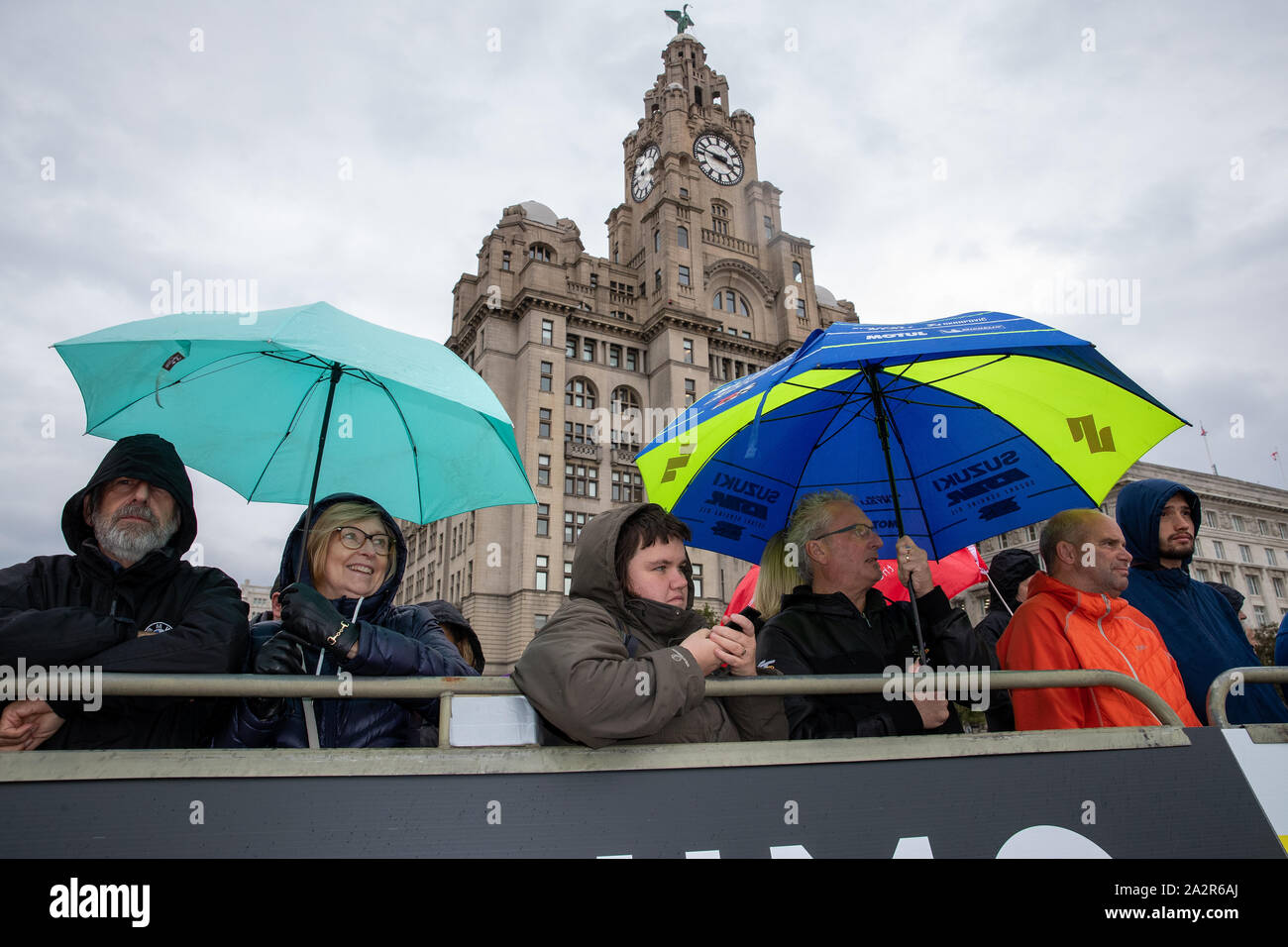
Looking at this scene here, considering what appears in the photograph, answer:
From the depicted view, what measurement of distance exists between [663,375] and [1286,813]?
46.9 meters

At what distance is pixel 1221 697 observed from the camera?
255 cm

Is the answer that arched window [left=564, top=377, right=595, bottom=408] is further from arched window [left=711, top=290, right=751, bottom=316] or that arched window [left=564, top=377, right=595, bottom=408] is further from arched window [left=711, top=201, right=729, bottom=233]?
arched window [left=711, top=201, right=729, bottom=233]

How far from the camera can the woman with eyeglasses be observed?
2482mm

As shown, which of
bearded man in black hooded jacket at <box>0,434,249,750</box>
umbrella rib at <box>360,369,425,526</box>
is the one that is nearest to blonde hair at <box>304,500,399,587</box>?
bearded man in black hooded jacket at <box>0,434,249,750</box>

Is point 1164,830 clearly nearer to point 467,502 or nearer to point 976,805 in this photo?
point 976,805

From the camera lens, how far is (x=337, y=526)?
317 centimetres

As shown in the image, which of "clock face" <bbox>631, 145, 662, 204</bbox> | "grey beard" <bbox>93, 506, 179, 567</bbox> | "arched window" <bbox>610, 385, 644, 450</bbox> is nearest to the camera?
"grey beard" <bbox>93, 506, 179, 567</bbox>

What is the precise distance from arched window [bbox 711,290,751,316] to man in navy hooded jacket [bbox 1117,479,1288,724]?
5098 cm

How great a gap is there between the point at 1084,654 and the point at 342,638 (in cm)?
295

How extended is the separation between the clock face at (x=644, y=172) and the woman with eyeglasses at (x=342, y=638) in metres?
58.2

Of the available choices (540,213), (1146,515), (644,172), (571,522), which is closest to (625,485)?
(571,522)

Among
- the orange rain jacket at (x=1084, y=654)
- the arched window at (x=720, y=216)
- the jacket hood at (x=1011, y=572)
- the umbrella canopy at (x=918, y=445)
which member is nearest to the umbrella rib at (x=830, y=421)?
the umbrella canopy at (x=918, y=445)

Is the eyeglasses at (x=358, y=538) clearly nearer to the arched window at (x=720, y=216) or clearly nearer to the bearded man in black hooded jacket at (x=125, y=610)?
the bearded man in black hooded jacket at (x=125, y=610)

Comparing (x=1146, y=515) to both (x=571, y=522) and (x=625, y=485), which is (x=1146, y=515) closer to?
(x=571, y=522)
